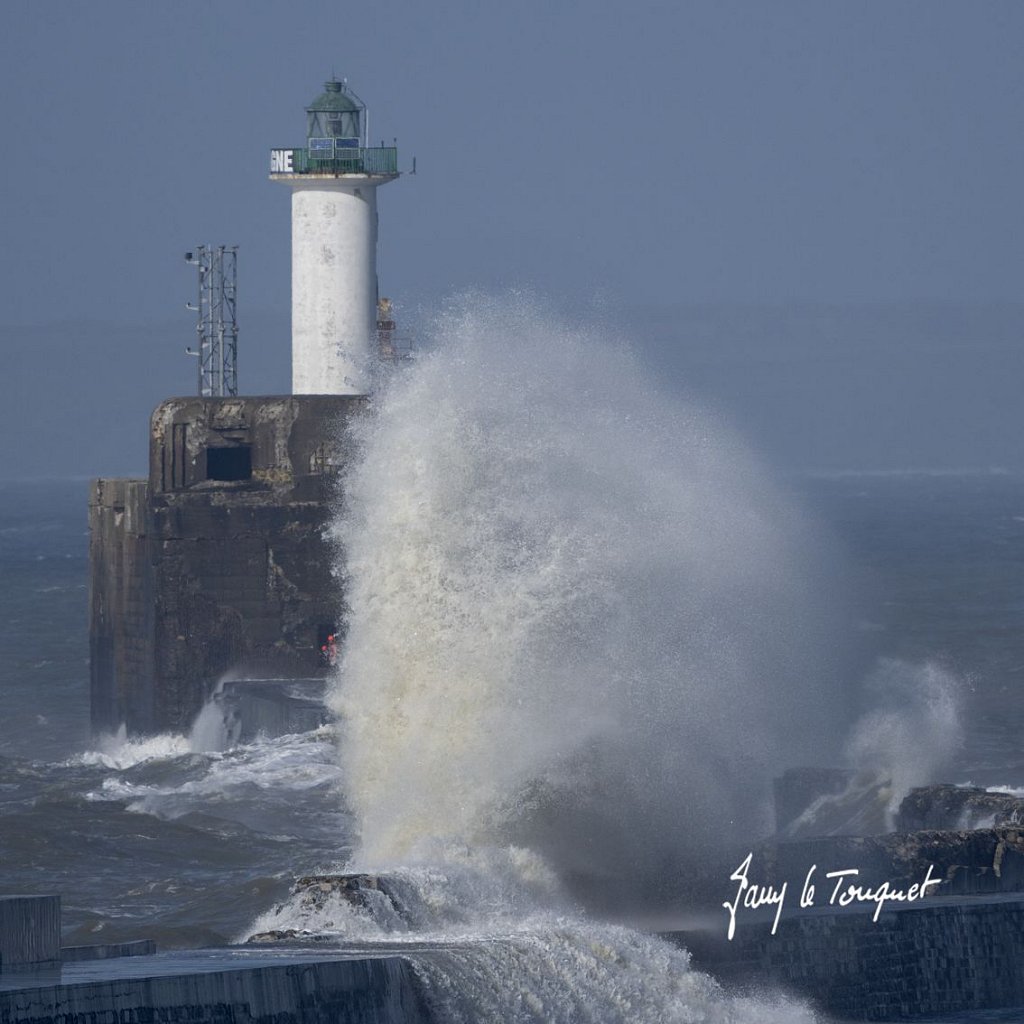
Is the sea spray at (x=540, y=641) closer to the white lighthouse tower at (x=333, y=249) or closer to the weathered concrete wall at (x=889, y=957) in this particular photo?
the weathered concrete wall at (x=889, y=957)

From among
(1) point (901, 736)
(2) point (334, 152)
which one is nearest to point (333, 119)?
(2) point (334, 152)

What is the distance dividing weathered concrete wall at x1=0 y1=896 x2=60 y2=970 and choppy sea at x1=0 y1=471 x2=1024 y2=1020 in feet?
17.3

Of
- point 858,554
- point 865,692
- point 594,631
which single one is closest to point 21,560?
point 858,554

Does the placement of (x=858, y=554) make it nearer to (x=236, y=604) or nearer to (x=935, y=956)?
(x=236, y=604)

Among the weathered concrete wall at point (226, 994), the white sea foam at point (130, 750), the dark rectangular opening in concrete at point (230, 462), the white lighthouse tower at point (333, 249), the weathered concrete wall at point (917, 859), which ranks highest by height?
the white lighthouse tower at point (333, 249)

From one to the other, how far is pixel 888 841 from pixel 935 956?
1.62 m

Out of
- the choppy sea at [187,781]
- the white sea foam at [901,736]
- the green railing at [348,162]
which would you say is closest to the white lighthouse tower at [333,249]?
the green railing at [348,162]

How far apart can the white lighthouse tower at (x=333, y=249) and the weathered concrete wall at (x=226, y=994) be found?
56.6 feet

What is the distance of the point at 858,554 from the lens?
61469mm

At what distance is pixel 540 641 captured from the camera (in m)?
14.8

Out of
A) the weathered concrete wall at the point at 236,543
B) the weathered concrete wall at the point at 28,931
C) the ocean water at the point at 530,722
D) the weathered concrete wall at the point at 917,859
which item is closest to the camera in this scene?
the weathered concrete wall at the point at 28,931

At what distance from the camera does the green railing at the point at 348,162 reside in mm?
27906

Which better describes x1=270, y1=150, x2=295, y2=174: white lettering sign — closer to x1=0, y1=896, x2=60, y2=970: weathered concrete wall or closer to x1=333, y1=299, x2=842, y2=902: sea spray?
x1=333, y1=299, x2=842, y2=902: sea spray

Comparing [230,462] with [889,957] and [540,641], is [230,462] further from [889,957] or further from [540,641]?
[889,957]
